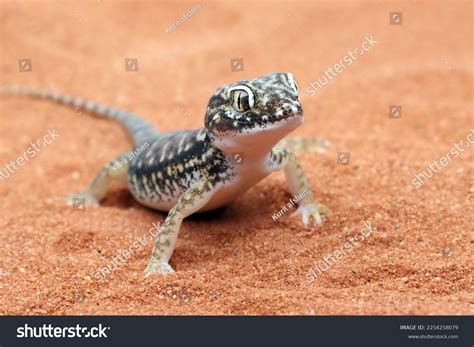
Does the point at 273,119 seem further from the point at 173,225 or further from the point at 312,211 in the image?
the point at 312,211

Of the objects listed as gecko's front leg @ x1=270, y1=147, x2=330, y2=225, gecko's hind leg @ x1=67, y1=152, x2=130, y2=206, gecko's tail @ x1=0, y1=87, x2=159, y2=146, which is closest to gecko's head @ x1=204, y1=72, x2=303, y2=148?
gecko's front leg @ x1=270, y1=147, x2=330, y2=225

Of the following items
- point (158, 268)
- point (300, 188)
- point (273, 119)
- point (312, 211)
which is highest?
point (273, 119)

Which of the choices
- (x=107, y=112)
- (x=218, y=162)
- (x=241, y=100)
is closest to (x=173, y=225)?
(x=218, y=162)

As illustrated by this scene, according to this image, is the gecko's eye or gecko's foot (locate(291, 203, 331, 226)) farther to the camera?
gecko's foot (locate(291, 203, 331, 226))

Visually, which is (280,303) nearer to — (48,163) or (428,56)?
(48,163)

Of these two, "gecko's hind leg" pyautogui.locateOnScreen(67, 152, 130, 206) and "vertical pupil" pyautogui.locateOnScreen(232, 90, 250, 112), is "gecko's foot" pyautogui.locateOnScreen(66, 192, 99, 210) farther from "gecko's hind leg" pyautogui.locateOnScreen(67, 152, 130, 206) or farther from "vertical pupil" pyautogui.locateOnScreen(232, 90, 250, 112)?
"vertical pupil" pyautogui.locateOnScreen(232, 90, 250, 112)

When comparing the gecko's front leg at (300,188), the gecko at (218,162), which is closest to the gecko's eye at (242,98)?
the gecko at (218,162)
